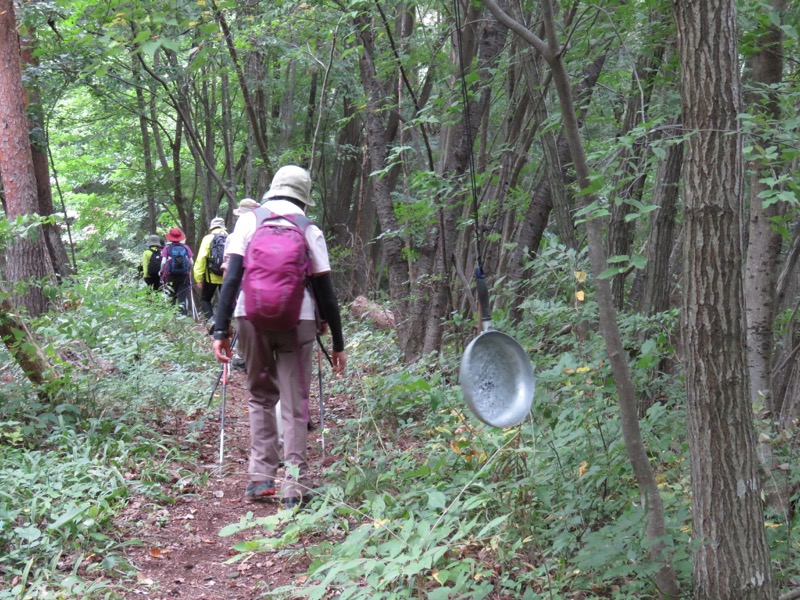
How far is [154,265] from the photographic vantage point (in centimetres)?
1502

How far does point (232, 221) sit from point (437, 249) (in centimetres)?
1426

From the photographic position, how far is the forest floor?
4094 millimetres

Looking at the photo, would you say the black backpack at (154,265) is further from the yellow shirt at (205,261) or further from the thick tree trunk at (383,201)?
the thick tree trunk at (383,201)

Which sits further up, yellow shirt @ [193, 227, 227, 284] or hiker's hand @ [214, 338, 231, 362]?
yellow shirt @ [193, 227, 227, 284]

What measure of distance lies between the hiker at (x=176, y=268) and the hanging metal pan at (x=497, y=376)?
1209 cm

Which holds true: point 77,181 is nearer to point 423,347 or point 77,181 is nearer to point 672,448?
point 423,347

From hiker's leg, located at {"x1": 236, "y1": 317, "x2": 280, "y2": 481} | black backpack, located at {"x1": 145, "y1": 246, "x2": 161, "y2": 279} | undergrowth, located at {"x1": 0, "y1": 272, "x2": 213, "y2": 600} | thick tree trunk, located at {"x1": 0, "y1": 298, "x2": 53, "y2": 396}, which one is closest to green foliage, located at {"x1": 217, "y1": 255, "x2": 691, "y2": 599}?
hiker's leg, located at {"x1": 236, "y1": 317, "x2": 280, "y2": 481}

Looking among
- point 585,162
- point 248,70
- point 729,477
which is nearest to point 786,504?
point 729,477

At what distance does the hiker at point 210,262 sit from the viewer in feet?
39.1

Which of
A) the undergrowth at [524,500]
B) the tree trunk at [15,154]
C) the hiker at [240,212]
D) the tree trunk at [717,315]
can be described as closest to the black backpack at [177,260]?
the hiker at [240,212]

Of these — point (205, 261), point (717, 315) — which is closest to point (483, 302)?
point (717, 315)

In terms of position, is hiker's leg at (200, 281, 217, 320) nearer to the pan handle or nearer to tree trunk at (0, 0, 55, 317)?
tree trunk at (0, 0, 55, 317)

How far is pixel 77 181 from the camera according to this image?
22.7 m

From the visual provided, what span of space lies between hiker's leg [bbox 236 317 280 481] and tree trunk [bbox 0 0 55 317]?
514 cm
